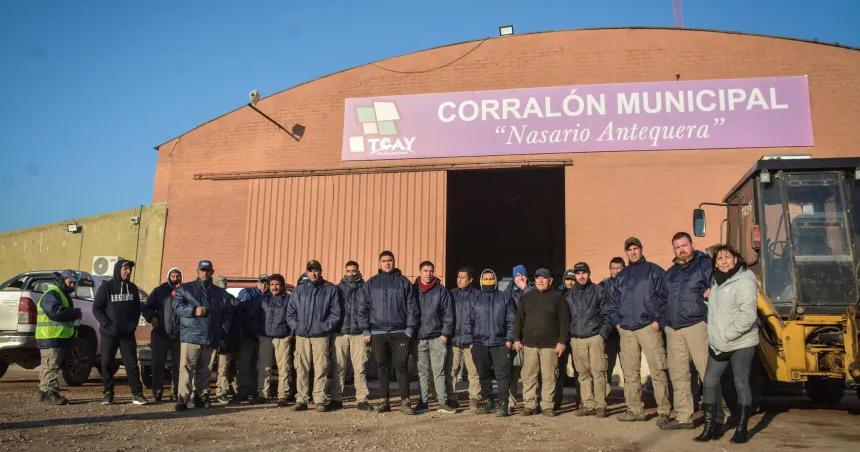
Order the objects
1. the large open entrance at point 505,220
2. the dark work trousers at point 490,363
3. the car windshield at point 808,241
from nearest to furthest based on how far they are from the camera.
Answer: the car windshield at point 808,241 < the dark work trousers at point 490,363 < the large open entrance at point 505,220

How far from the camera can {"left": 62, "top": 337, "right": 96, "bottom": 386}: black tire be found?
10.1 meters

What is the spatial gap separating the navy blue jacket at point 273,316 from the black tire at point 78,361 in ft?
10.5

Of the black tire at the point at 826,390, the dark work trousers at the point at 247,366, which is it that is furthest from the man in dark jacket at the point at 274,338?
the black tire at the point at 826,390

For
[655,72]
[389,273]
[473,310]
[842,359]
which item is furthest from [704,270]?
[655,72]

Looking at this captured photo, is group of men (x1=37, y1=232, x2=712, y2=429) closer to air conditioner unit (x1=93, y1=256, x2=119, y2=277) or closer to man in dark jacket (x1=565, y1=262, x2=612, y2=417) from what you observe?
man in dark jacket (x1=565, y1=262, x2=612, y2=417)

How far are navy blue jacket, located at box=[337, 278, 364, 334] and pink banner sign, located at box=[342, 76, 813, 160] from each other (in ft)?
22.0

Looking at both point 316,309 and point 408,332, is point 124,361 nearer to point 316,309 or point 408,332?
point 316,309

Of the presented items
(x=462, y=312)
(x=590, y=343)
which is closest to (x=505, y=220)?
(x=462, y=312)

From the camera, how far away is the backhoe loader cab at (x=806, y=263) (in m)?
6.80

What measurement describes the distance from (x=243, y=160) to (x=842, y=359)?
1304 centimetres

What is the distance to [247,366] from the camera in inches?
366

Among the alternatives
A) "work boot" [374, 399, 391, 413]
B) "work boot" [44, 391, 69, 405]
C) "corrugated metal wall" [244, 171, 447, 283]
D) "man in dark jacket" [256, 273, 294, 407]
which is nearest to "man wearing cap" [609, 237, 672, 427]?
"work boot" [374, 399, 391, 413]

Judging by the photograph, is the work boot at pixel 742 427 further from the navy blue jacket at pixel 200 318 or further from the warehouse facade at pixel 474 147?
the warehouse facade at pixel 474 147

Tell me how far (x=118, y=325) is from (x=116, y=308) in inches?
8.6
